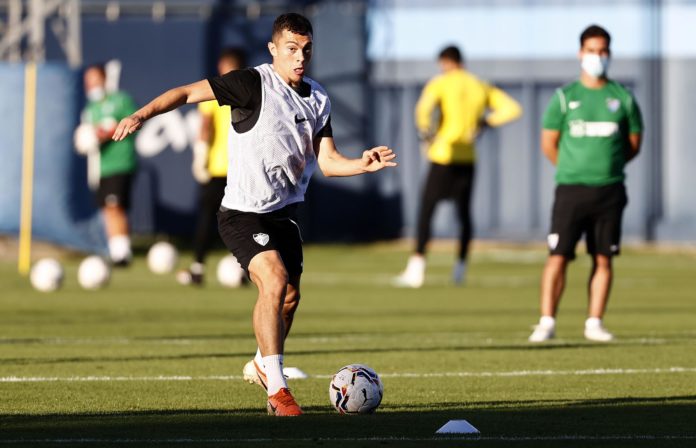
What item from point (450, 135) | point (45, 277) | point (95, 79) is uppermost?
point (95, 79)

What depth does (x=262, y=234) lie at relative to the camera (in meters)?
8.40

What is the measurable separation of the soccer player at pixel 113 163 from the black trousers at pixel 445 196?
15.9ft

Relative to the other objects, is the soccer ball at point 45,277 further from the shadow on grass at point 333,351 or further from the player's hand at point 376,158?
the player's hand at point 376,158

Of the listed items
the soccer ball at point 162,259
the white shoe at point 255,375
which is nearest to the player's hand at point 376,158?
the white shoe at point 255,375

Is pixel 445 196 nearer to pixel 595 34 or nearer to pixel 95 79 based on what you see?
pixel 95 79

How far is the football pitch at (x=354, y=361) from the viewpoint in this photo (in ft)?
23.8

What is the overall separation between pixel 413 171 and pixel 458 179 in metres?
13.9

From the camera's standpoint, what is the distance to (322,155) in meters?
8.78

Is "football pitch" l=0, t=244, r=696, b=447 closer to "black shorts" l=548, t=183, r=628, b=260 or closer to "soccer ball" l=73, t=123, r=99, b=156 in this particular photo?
"black shorts" l=548, t=183, r=628, b=260

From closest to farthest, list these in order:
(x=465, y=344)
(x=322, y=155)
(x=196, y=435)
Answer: (x=196, y=435) < (x=322, y=155) < (x=465, y=344)

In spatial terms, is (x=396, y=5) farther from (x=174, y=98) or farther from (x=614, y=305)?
(x=174, y=98)

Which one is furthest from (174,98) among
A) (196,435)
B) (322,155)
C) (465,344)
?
(465,344)

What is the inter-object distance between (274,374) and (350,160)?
1258 mm

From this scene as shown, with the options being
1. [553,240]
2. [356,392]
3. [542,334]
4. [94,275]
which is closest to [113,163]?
[94,275]
